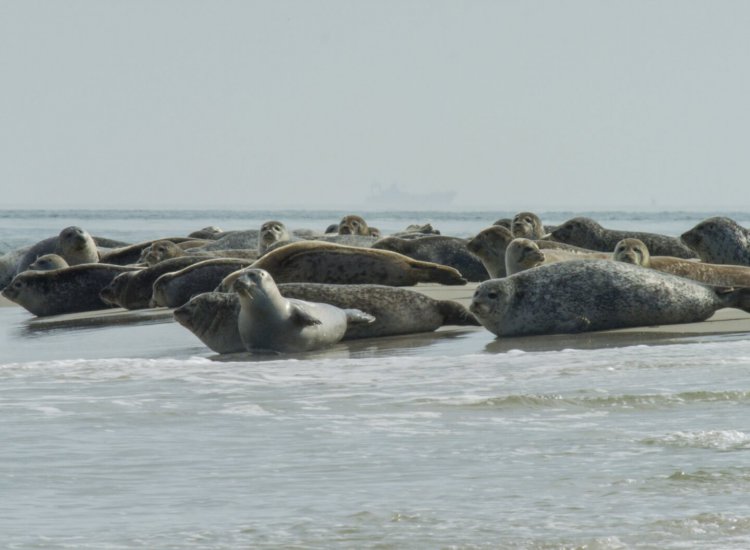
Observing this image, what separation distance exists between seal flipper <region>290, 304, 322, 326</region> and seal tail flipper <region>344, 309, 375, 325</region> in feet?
1.23

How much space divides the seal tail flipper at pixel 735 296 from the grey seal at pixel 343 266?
8.89 feet

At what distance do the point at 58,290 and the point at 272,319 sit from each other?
3.71 m

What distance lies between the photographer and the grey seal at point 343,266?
9117 mm

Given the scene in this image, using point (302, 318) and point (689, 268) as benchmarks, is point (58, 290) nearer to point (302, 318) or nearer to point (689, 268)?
point (302, 318)

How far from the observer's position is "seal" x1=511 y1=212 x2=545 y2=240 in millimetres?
12430

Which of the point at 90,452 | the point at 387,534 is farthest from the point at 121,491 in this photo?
the point at 387,534

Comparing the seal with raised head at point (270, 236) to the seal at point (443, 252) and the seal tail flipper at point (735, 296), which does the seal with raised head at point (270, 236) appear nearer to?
the seal at point (443, 252)

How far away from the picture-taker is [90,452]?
401 cm

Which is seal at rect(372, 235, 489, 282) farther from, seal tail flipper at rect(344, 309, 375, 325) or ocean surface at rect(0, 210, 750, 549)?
ocean surface at rect(0, 210, 750, 549)

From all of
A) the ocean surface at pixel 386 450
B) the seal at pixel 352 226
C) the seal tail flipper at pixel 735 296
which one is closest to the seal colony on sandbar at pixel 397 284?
the seal tail flipper at pixel 735 296

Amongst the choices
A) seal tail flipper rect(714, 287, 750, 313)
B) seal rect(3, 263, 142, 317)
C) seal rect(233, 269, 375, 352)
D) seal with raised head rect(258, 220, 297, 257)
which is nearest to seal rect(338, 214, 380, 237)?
seal with raised head rect(258, 220, 297, 257)

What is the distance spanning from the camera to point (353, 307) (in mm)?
7262

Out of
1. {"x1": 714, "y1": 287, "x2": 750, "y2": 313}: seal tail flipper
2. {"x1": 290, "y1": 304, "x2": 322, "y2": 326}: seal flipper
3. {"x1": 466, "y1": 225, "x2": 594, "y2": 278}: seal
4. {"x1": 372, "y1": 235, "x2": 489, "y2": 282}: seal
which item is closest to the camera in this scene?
{"x1": 290, "y1": 304, "x2": 322, "y2": 326}: seal flipper

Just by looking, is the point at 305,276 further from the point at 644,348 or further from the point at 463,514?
the point at 463,514
